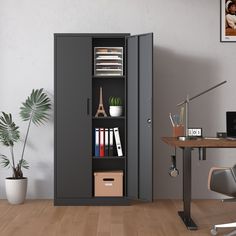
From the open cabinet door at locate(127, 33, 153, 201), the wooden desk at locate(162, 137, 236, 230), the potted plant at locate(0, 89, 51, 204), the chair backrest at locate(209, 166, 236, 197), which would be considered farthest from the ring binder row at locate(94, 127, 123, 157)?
the chair backrest at locate(209, 166, 236, 197)

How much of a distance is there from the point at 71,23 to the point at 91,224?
247 cm

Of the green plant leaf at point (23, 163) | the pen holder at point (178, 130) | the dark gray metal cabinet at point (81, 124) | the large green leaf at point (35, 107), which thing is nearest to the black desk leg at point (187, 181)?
the pen holder at point (178, 130)

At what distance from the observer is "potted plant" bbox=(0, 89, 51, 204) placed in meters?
4.99

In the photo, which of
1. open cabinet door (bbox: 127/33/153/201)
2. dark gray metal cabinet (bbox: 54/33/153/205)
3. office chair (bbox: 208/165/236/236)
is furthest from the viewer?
dark gray metal cabinet (bbox: 54/33/153/205)

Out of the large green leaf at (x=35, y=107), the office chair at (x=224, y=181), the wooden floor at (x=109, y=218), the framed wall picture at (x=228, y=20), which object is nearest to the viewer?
the office chair at (x=224, y=181)

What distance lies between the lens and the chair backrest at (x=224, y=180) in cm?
353

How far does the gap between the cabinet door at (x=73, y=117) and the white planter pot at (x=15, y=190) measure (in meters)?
0.40

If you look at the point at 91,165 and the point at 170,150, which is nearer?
the point at 91,165

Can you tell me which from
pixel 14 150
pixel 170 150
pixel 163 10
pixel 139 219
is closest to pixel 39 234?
pixel 139 219

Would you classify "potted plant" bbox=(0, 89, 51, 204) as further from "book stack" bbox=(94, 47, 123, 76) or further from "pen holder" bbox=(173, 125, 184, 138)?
"pen holder" bbox=(173, 125, 184, 138)

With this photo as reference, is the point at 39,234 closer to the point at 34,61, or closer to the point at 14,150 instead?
the point at 14,150

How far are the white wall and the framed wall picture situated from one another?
0.24 ft

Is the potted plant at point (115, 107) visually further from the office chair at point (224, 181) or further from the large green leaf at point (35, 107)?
the office chair at point (224, 181)

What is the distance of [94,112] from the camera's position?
17.0 feet
